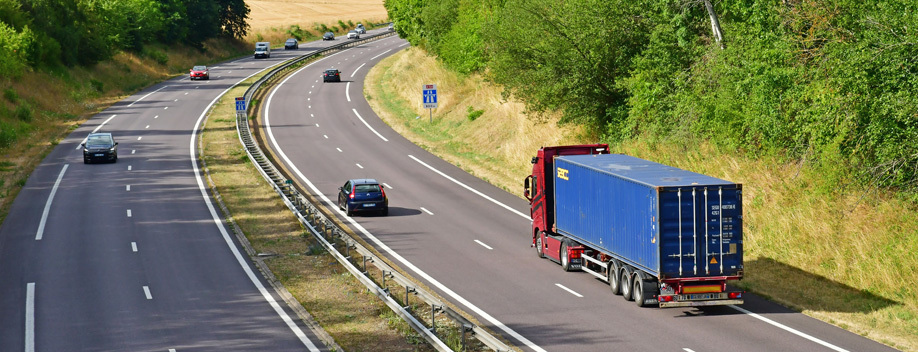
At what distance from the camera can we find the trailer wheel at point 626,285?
23828mm

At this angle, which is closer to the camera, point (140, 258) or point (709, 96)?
point (140, 258)

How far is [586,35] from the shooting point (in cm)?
4041

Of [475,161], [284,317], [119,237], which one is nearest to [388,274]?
[284,317]

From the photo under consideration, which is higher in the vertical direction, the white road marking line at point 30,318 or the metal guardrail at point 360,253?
the metal guardrail at point 360,253

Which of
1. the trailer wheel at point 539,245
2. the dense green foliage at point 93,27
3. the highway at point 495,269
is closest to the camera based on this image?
the highway at point 495,269

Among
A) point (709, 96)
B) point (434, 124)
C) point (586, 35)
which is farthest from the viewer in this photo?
point (434, 124)

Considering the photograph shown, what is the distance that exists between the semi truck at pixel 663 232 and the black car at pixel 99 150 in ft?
108

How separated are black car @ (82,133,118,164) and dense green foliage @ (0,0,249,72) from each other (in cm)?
2113

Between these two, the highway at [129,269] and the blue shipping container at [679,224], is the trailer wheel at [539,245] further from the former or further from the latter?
the highway at [129,269]

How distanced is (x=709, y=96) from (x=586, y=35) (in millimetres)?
8351

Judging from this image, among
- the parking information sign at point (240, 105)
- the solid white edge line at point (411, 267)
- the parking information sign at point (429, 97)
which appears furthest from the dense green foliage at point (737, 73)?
the parking information sign at point (240, 105)

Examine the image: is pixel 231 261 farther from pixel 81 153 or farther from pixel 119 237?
pixel 81 153

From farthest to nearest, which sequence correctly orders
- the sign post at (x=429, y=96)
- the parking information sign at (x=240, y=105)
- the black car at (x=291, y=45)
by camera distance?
the black car at (x=291, y=45) < the parking information sign at (x=240, y=105) < the sign post at (x=429, y=96)

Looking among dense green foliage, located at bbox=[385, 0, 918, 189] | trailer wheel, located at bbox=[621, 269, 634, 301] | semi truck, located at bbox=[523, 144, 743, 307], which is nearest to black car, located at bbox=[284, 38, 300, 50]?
dense green foliage, located at bbox=[385, 0, 918, 189]
